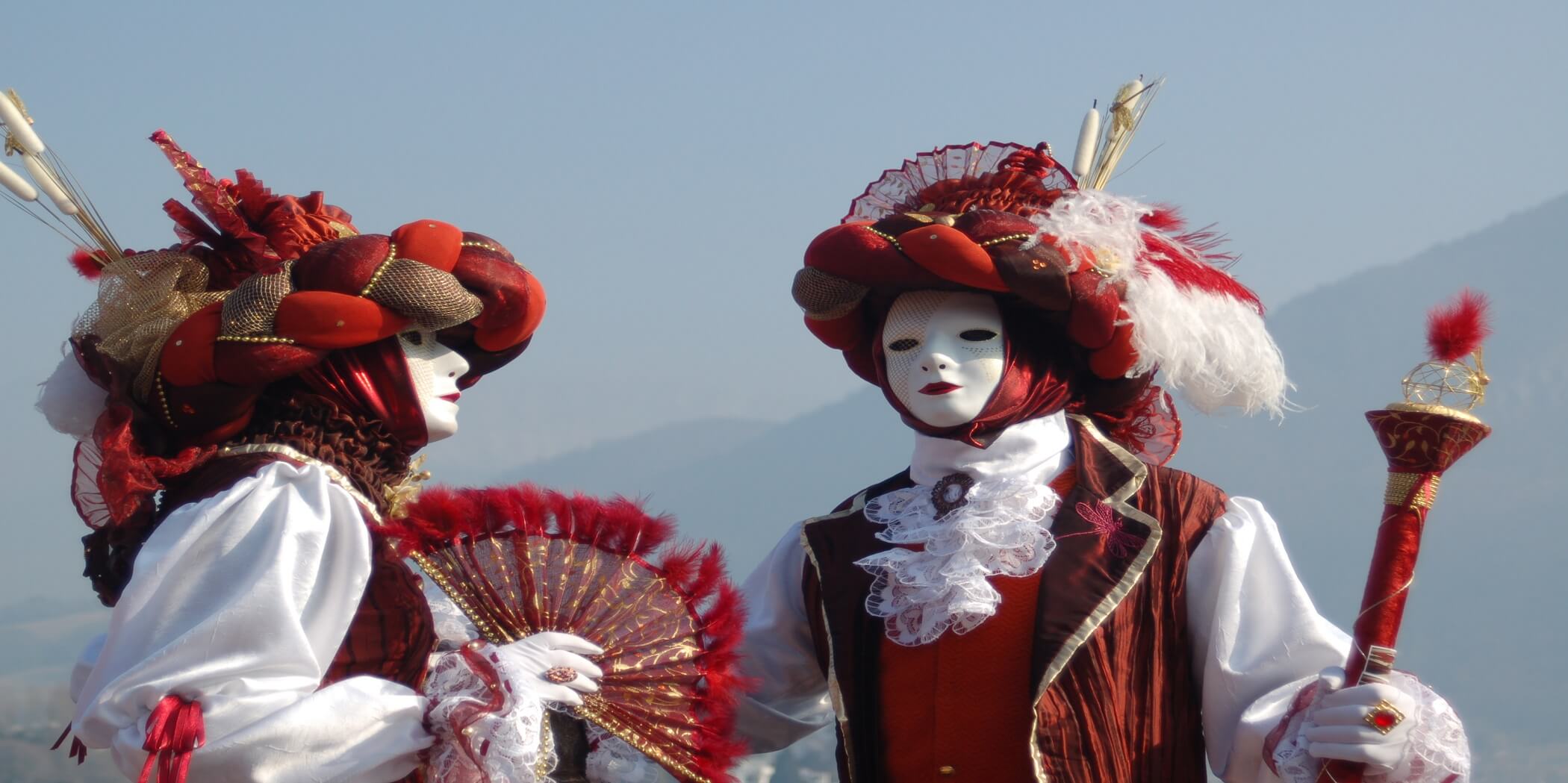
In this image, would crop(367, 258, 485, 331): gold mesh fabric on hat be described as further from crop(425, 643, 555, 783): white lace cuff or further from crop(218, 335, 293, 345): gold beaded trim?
crop(425, 643, 555, 783): white lace cuff

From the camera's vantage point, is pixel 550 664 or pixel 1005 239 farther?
pixel 1005 239

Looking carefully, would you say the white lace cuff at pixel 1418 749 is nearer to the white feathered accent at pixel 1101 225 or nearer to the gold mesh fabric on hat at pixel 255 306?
the white feathered accent at pixel 1101 225

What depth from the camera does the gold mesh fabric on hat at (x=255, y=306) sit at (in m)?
3.85

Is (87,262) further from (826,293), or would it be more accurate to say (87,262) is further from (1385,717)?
(1385,717)

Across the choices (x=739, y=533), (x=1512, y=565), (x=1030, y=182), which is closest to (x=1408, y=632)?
(x=1512, y=565)

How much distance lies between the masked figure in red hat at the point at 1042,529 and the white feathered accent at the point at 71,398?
1770 mm

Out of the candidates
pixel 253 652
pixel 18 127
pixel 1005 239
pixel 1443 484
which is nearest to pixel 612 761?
pixel 253 652

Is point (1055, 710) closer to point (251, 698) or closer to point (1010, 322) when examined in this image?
point (1010, 322)

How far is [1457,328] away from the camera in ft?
12.4

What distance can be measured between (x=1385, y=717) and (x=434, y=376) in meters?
2.28

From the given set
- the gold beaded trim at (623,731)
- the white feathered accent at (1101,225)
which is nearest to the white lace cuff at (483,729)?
the gold beaded trim at (623,731)

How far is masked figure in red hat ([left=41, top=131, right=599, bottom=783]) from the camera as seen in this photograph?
3.53 m

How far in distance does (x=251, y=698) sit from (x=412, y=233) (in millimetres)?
1153

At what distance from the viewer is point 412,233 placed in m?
4.07
